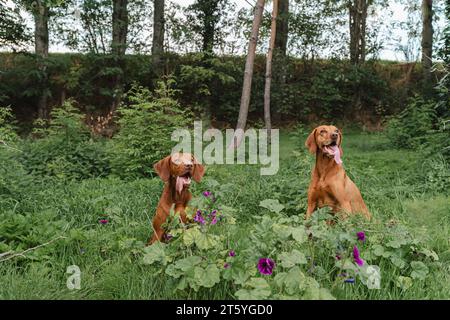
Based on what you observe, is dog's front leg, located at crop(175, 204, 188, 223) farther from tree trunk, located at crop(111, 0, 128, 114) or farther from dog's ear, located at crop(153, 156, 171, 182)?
tree trunk, located at crop(111, 0, 128, 114)

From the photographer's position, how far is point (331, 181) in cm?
380

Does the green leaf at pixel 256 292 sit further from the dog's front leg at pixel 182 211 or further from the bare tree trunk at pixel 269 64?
the bare tree trunk at pixel 269 64

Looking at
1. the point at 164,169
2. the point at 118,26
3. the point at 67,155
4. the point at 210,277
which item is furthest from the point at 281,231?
the point at 118,26

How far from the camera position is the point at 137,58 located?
15.6 meters

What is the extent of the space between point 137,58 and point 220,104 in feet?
12.3

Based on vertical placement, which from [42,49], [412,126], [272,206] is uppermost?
[42,49]

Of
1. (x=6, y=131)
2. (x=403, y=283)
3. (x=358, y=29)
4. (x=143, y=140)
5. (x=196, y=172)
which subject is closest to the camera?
(x=403, y=283)

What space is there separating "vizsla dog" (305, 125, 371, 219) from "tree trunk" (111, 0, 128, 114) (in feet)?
39.3

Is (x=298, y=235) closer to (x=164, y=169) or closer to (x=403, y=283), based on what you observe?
(x=403, y=283)

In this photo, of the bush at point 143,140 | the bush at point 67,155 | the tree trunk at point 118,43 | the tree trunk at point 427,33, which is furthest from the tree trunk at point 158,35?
the tree trunk at point 427,33

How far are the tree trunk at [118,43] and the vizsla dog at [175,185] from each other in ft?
39.5

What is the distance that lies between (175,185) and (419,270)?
1864mm

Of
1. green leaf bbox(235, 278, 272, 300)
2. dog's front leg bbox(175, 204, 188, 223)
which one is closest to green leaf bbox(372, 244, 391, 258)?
green leaf bbox(235, 278, 272, 300)
